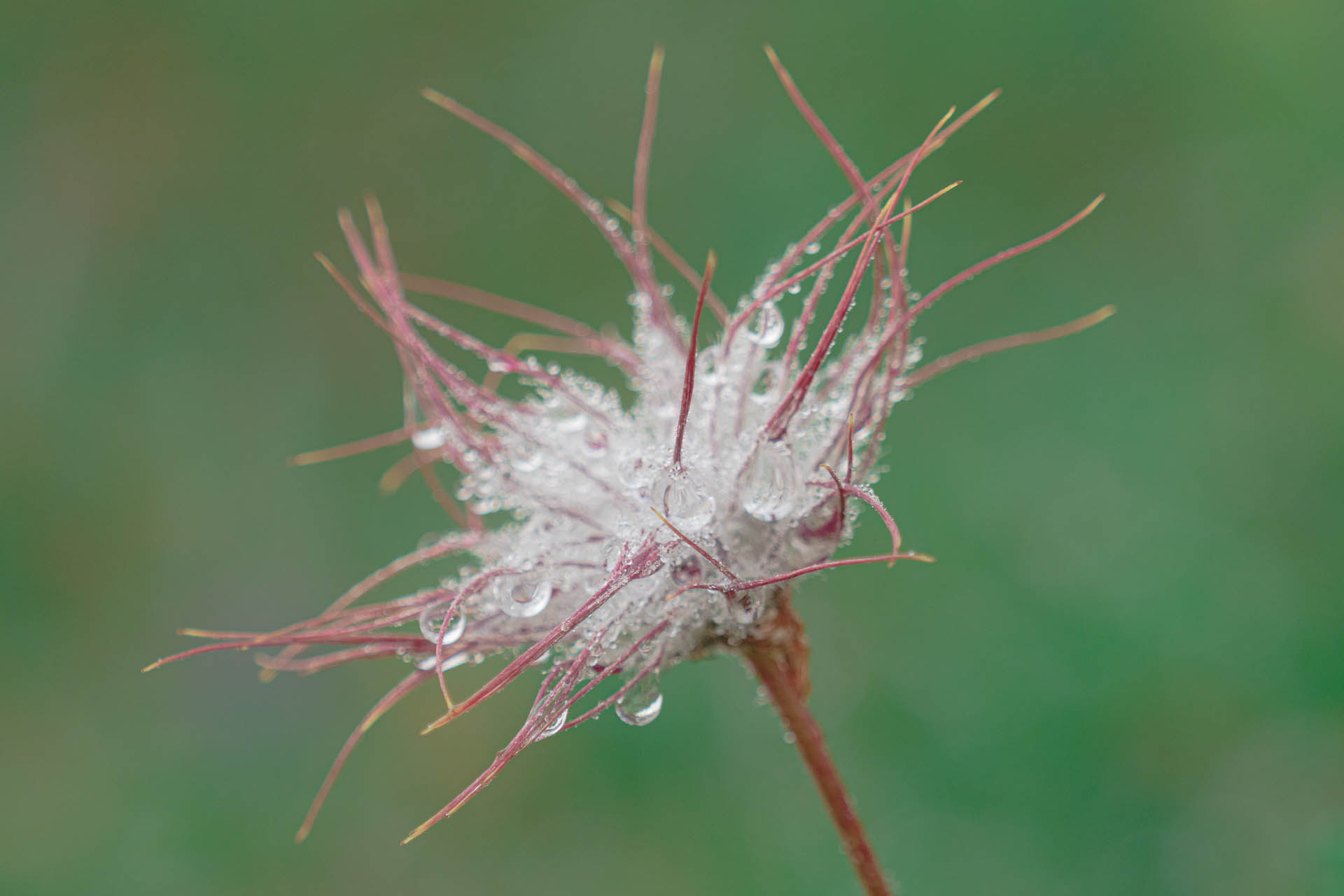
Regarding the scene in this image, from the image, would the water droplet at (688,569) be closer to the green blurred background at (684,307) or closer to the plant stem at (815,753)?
the plant stem at (815,753)

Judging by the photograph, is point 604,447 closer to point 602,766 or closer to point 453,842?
point 602,766

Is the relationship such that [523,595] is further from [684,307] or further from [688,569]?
[684,307]

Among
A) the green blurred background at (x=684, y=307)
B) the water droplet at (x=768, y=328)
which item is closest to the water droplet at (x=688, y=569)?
the water droplet at (x=768, y=328)

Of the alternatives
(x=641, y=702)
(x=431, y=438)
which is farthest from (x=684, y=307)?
(x=641, y=702)

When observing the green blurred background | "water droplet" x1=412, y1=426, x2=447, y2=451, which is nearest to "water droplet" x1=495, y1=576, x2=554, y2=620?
"water droplet" x1=412, y1=426, x2=447, y2=451

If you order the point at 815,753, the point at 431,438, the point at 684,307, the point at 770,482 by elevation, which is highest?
the point at 684,307

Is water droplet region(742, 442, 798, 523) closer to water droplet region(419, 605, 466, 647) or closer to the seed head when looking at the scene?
the seed head

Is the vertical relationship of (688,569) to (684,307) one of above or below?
below
